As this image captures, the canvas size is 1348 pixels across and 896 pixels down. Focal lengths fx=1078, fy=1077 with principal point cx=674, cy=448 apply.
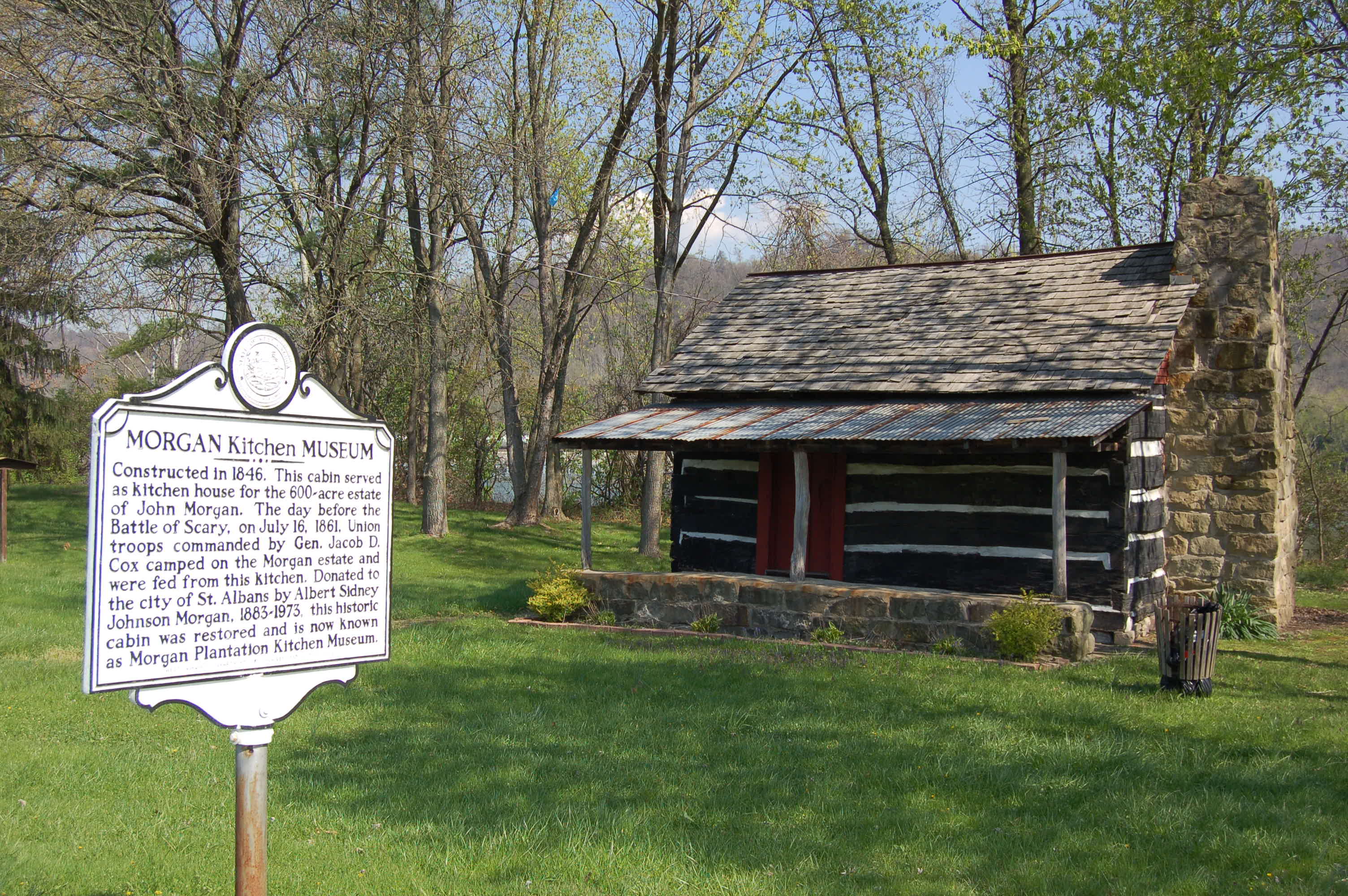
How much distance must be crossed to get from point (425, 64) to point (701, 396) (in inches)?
392

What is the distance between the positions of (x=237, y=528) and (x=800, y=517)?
10.1m

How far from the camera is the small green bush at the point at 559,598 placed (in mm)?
13867

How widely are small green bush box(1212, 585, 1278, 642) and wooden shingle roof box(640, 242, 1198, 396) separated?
3.45m

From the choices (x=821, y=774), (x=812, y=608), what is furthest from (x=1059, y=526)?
(x=821, y=774)

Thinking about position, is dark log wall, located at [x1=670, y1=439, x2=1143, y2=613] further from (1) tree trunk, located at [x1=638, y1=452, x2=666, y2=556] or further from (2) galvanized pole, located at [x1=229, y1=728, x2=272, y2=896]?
(2) galvanized pole, located at [x1=229, y1=728, x2=272, y2=896]

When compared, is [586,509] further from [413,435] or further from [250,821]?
[413,435]

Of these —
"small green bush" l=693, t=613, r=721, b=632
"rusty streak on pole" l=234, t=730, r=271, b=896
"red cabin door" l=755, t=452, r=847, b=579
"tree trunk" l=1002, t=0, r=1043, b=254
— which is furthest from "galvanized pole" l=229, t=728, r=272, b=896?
"tree trunk" l=1002, t=0, r=1043, b=254

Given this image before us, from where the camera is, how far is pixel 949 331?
15.0 metres

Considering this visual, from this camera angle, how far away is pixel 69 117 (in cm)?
1574

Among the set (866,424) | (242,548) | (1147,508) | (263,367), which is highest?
(866,424)

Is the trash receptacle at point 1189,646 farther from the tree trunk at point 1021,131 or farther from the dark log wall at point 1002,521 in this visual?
the tree trunk at point 1021,131

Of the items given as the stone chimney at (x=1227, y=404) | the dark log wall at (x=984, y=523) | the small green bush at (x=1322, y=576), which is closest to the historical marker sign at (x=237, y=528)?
the dark log wall at (x=984, y=523)

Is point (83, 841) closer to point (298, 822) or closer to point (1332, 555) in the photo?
point (298, 822)

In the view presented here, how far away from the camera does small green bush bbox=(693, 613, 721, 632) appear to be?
515 inches
